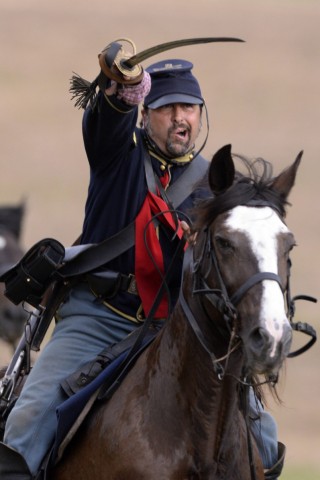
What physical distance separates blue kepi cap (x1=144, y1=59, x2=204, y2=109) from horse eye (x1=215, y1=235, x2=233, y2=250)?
4.76 feet

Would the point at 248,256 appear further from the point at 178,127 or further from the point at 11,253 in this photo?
the point at 11,253

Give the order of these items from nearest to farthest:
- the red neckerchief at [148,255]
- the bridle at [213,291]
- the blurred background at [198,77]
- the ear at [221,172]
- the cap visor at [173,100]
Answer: the bridle at [213,291] → the ear at [221,172] → the red neckerchief at [148,255] → the cap visor at [173,100] → the blurred background at [198,77]

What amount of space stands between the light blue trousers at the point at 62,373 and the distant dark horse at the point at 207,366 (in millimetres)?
203

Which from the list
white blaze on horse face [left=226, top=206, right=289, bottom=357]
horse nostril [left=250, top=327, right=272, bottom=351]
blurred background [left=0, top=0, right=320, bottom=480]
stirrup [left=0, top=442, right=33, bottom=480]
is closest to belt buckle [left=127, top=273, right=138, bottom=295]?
stirrup [left=0, top=442, right=33, bottom=480]

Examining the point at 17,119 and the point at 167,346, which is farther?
the point at 17,119

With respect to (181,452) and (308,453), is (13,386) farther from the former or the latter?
(308,453)

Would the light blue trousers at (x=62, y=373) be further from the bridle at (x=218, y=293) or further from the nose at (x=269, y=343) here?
the nose at (x=269, y=343)

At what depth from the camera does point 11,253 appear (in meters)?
14.3

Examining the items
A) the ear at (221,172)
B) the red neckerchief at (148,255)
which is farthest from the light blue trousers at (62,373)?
the ear at (221,172)

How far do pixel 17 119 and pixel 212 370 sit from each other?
98.6 feet

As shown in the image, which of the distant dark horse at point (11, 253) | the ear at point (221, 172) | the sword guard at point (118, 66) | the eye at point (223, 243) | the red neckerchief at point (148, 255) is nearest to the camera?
the eye at point (223, 243)

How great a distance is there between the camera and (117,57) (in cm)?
845

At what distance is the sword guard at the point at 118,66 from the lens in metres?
8.44

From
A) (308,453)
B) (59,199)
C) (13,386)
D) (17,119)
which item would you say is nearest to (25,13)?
(17,119)
